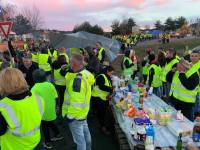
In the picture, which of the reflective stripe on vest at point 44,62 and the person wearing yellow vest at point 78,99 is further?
the reflective stripe on vest at point 44,62

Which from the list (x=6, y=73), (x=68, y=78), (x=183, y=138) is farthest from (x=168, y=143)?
(x=6, y=73)

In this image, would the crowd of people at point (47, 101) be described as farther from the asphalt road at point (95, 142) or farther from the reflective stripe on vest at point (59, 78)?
the asphalt road at point (95, 142)

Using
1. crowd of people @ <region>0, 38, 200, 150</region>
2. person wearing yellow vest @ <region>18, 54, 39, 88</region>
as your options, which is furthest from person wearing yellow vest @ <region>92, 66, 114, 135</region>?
person wearing yellow vest @ <region>18, 54, 39, 88</region>

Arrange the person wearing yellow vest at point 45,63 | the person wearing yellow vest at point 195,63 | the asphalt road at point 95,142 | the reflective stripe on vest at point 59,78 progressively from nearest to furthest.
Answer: the person wearing yellow vest at point 195,63 → the asphalt road at point 95,142 → the reflective stripe on vest at point 59,78 → the person wearing yellow vest at point 45,63

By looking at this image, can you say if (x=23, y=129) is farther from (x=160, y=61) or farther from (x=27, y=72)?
(x=160, y=61)

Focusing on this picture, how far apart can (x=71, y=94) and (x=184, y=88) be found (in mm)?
2346

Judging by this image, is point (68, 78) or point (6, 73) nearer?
point (6, 73)

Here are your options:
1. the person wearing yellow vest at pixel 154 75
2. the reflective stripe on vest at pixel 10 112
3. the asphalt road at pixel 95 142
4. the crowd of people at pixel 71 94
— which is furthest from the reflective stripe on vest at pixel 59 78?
the reflective stripe on vest at pixel 10 112

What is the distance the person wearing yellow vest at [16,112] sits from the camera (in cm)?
403

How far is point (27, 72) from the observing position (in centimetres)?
1020

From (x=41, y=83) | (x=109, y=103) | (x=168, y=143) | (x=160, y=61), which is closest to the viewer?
(x=168, y=143)

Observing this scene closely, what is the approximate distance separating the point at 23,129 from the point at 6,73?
66 cm

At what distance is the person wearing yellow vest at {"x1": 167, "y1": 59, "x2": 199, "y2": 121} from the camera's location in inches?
269

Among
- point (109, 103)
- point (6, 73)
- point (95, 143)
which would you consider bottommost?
point (95, 143)
